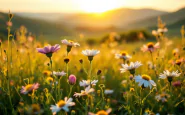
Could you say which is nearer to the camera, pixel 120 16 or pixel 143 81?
pixel 143 81

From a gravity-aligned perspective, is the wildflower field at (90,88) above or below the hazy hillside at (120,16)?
below

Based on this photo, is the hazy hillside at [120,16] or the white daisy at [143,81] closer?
the white daisy at [143,81]

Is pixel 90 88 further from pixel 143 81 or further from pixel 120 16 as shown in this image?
pixel 120 16

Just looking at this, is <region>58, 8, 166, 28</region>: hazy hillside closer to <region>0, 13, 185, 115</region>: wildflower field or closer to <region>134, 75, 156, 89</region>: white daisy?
<region>0, 13, 185, 115</region>: wildflower field

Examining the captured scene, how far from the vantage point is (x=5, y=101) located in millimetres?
1878

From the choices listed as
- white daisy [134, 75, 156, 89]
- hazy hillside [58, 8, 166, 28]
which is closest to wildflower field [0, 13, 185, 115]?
white daisy [134, 75, 156, 89]

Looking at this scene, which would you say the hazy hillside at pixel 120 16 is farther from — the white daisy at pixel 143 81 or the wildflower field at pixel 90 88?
the white daisy at pixel 143 81

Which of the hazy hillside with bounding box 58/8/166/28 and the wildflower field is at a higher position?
the hazy hillside with bounding box 58/8/166/28

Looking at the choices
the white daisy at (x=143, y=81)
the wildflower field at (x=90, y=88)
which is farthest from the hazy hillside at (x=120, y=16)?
the white daisy at (x=143, y=81)

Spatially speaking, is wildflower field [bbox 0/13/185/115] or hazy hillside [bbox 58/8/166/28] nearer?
wildflower field [bbox 0/13/185/115]

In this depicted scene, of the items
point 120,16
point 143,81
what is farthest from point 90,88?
point 120,16

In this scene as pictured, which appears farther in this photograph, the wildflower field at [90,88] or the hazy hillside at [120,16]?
the hazy hillside at [120,16]

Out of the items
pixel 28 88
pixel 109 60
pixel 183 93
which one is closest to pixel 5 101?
pixel 28 88

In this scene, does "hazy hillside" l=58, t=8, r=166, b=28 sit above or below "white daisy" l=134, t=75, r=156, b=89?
above
